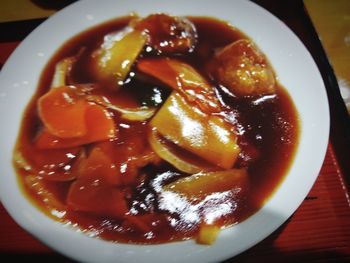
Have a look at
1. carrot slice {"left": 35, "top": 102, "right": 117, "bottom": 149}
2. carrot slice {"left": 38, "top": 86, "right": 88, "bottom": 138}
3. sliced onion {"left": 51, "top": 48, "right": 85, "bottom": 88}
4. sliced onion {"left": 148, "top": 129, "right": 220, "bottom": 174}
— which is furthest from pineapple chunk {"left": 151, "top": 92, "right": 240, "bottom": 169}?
sliced onion {"left": 51, "top": 48, "right": 85, "bottom": 88}

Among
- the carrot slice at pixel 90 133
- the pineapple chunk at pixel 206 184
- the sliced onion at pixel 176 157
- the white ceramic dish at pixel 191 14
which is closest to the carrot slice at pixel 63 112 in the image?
the carrot slice at pixel 90 133

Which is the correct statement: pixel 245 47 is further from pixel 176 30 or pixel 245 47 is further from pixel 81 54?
pixel 81 54

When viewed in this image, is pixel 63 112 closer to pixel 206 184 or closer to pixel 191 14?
pixel 206 184

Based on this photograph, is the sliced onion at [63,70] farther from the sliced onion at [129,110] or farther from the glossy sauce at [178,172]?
the sliced onion at [129,110]

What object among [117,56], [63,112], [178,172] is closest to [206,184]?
[178,172]

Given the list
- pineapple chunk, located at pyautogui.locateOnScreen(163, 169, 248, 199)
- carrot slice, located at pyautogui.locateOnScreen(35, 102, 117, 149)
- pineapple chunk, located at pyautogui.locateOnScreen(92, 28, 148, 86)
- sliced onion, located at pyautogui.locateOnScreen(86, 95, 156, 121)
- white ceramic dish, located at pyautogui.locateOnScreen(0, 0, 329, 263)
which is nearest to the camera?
white ceramic dish, located at pyautogui.locateOnScreen(0, 0, 329, 263)

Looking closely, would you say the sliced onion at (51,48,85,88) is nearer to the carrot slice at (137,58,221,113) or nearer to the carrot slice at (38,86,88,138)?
the carrot slice at (38,86,88,138)
